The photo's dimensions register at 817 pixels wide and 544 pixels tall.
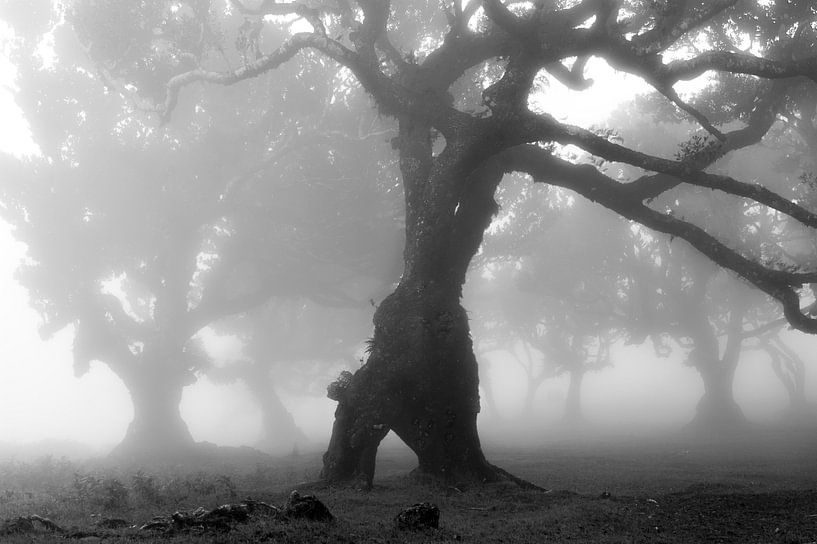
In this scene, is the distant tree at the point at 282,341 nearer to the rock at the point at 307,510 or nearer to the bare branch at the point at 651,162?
the bare branch at the point at 651,162

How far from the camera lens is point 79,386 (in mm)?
122875

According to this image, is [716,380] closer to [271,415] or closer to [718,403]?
[718,403]

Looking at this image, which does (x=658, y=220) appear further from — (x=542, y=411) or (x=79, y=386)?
(x=79, y=386)

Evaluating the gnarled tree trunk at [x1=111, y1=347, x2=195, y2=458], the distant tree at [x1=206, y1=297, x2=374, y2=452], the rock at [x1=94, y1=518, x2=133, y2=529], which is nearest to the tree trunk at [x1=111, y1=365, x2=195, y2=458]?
the gnarled tree trunk at [x1=111, y1=347, x2=195, y2=458]

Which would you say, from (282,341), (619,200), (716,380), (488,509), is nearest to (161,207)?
(282,341)

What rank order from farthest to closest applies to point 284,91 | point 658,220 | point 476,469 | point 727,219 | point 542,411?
point 542,411 → point 727,219 → point 284,91 → point 658,220 → point 476,469

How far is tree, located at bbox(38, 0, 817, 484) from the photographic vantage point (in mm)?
11148

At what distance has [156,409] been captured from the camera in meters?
29.8

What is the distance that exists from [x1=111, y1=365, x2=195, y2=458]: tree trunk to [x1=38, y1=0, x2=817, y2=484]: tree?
18536 millimetres

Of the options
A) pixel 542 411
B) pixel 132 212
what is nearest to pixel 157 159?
pixel 132 212

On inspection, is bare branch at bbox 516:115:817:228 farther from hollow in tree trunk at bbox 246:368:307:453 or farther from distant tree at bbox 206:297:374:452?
hollow in tree trunk at bbox 246:368:307:453

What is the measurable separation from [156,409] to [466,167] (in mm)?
25584

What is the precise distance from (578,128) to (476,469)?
7.69 metres

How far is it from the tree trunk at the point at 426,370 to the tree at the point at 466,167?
29mm
